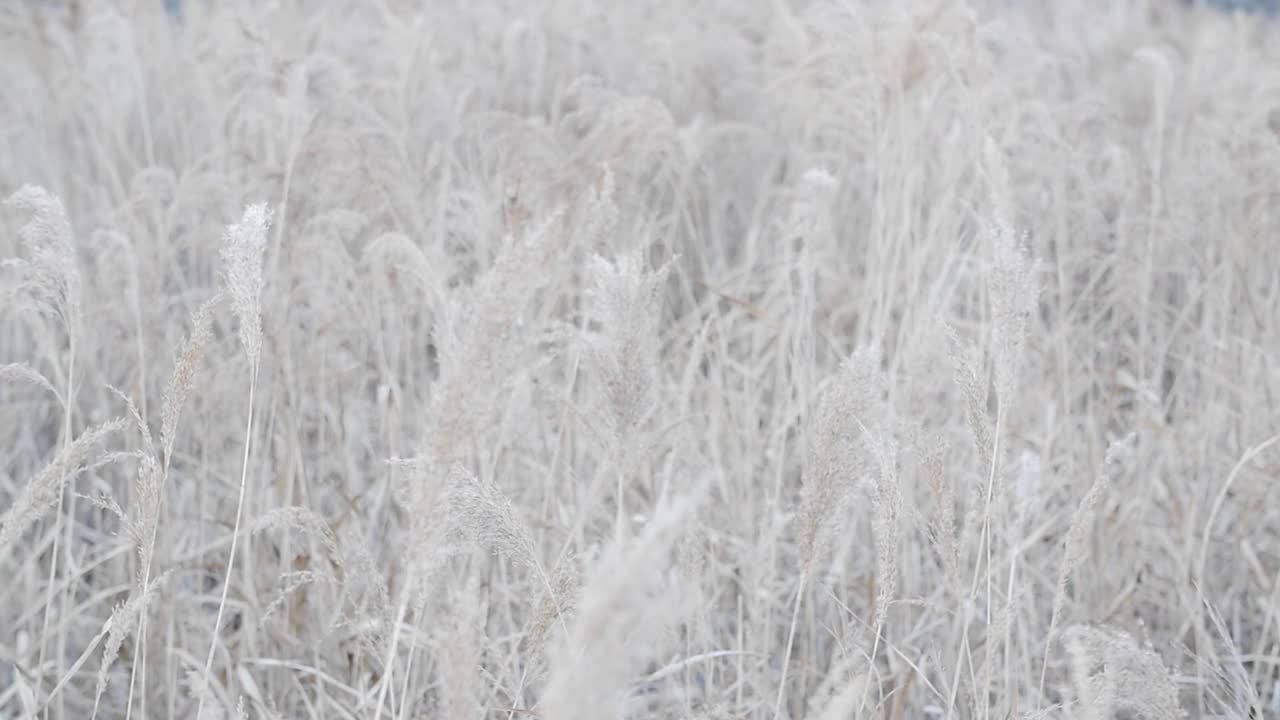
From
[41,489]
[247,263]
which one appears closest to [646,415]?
[247,263]

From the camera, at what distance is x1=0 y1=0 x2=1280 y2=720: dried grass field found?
1.18 m

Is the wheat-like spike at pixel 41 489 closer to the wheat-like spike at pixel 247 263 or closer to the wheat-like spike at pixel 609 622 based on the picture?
the wheat-like spike at pixel 247 263

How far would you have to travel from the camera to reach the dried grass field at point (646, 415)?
3.86 feet

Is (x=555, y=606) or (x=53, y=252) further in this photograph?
(x=53, y=252)

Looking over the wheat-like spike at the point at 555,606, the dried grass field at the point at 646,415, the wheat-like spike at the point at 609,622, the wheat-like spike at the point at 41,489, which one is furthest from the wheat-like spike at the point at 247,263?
the wheat-like spike at the point at 609,622

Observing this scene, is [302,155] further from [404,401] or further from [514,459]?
[514,459]

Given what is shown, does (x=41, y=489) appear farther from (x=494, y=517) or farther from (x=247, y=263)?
(x=494, y=517)

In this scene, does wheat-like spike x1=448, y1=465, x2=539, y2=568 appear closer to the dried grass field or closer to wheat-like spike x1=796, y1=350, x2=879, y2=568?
the dried grass field

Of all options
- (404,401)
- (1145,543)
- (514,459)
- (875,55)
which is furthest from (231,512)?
(1145,543)

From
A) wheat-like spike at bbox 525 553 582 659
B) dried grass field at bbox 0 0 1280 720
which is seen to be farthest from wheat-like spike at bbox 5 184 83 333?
wheat-like spike at bbox 525 553 582 659

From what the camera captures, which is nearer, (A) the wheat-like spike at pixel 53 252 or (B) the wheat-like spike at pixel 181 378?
(B) the wheat-like spike at pixel 181 378

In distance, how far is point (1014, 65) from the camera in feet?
11.3

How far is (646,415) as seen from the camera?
1188 millimetres

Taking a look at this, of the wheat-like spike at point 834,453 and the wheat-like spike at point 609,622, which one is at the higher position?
the wheat-like spike at point 609,622
